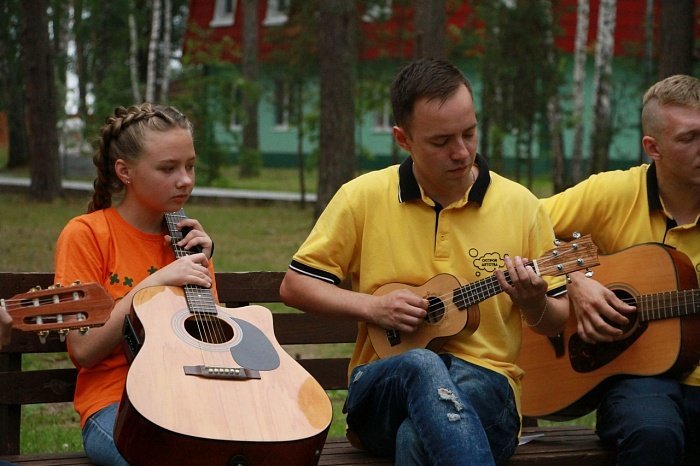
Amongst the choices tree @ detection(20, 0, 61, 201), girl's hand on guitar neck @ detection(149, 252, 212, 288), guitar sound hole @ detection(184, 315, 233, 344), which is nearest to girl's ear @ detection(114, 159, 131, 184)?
girl's hand on guitar neck @ detection(149, 252, 212, 288)

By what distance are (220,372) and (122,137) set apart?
112 cm

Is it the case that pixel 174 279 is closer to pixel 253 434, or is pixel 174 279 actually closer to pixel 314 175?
pixel 253 434

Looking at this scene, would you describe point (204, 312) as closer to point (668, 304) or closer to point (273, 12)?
point (668, 304)

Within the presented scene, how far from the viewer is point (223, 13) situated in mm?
40062

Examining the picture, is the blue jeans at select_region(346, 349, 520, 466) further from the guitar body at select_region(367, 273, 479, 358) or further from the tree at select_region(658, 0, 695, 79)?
the tree at select_region(658, 0, 695, 79)

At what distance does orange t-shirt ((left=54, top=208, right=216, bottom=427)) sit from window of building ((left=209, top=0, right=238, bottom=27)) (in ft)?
115

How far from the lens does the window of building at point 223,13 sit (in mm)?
39000

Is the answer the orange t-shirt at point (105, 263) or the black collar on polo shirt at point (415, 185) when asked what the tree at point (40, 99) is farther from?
the black collar on polo shirt at point (415, 185)

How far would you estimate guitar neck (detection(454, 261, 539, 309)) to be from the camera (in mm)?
4109

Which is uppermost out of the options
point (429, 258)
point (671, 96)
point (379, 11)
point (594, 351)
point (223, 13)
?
point (223, 13)

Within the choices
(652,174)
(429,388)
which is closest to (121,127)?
(429,388)

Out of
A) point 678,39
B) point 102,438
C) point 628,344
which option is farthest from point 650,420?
point 678,39

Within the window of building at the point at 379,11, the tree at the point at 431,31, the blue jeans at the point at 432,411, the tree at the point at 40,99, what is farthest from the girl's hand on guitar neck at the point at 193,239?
the window of building at the point at 379,11

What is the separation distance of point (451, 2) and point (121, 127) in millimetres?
23301
